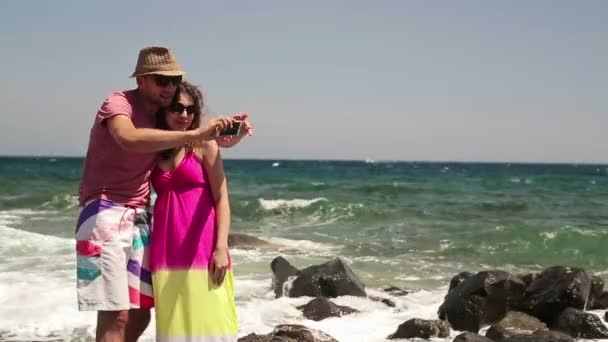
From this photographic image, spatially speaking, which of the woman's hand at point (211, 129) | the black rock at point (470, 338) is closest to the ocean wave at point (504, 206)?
the black rock at point (470, 338)

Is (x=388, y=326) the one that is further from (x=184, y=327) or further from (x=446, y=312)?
(x=184, y=327)

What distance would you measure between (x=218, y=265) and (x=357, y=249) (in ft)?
40.0

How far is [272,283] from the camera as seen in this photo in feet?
33.2

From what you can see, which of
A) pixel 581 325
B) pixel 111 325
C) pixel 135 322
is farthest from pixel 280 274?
pixel 111 325

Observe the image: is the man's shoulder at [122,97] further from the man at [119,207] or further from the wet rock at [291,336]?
the wet rock at [291,336]

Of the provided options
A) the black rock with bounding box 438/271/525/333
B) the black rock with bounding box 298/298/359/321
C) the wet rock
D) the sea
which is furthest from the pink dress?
the black rock with bounding box 438/271/525/333

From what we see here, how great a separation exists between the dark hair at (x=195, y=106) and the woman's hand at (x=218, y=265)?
0.53 metres

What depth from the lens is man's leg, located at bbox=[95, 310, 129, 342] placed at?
11.9 ft

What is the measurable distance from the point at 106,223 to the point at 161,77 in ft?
2.47

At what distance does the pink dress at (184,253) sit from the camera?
11.7 feet

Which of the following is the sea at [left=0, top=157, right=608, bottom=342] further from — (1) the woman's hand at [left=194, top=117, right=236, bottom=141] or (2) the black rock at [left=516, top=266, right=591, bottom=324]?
(1) the woman's hand at [left=194, top=117, right=236, bottom=141]

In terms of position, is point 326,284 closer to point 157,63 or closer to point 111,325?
point 111,325

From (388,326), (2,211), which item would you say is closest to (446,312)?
(388,326)

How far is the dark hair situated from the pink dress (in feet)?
0.31
